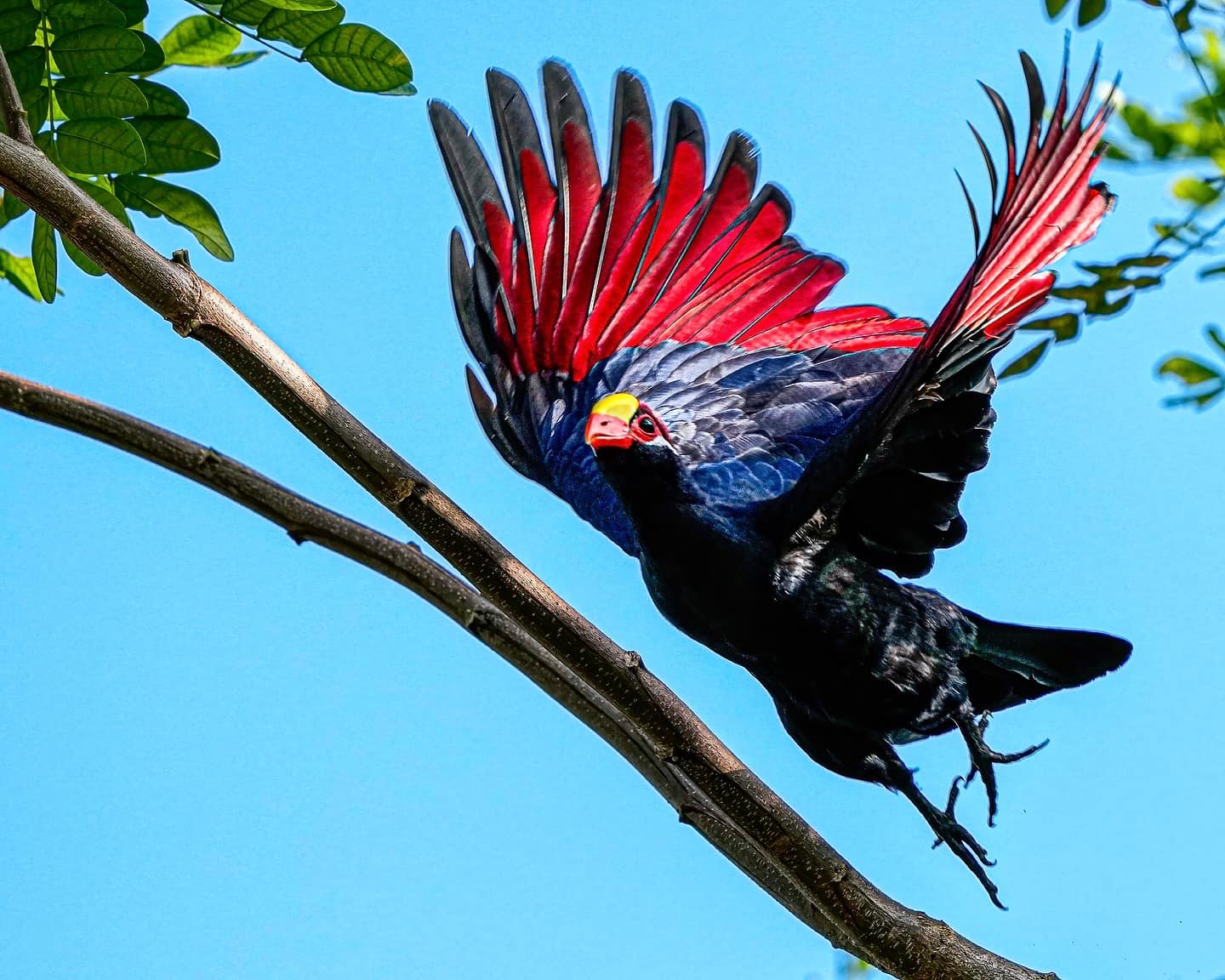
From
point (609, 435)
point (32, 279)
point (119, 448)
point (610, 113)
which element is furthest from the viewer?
point (610, 113)

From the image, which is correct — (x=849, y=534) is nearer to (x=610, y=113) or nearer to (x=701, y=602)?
(x=701, y=602)

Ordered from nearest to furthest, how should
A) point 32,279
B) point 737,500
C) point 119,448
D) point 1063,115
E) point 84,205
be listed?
point 119,448 → point 84,205 → point 1063,115 → point 32,279 → point 737,500

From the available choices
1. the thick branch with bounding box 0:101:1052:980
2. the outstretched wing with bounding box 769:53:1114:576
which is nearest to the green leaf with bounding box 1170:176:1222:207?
the outstretched wing with bounding box 769:53:1114:576

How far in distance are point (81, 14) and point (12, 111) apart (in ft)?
1.16

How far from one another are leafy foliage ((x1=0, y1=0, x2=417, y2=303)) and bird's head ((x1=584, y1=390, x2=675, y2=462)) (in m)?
0.94

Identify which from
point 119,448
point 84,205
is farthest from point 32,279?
point 119,448

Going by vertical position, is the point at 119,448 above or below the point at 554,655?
below

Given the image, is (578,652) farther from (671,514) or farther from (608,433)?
(671,514)

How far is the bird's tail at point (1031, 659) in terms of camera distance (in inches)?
145

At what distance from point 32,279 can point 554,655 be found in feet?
4.99

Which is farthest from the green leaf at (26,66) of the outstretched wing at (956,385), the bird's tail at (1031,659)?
the bird's tail at (1031,659)

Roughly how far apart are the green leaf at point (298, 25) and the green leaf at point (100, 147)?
0.32m

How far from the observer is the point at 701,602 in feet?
11.2

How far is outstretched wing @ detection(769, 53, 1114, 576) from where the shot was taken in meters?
2.83
